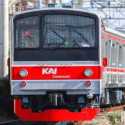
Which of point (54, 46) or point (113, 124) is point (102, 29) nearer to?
point (54, 46)

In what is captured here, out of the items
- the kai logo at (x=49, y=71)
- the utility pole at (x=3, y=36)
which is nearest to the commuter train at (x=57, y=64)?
the kai logo at (x=49, y=71)

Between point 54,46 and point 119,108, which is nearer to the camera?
point 54,46

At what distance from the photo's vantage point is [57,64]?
1714cm

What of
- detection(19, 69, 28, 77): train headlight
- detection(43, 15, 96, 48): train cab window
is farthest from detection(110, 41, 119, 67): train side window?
detection(19, 69, 28, 77): train headlight

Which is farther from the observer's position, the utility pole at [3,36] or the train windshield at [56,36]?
the utility pole at [3,36]

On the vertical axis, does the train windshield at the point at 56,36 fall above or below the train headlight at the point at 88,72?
above

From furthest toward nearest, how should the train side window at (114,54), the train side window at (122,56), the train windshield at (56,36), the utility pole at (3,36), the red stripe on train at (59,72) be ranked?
the utility pole at (3,36) < the train side window at (122,56) < the train side window at (114,54) < the train windshield at (56,36) < the red stripe on train at (59,72)

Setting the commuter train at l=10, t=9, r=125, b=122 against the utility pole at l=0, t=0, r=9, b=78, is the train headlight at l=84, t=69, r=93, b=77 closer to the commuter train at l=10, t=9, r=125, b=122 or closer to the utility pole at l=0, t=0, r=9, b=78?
the commuter train at l=10, t=9, r=125, b=122

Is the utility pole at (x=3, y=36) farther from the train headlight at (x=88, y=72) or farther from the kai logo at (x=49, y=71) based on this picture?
the train headlight at (x=88, y=72)

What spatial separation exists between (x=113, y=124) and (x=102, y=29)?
9.02 ft

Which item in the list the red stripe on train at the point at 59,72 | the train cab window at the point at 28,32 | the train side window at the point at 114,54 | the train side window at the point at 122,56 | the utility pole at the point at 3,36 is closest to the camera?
the red stripe on train at the point at 59,72

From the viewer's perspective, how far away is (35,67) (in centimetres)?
1719

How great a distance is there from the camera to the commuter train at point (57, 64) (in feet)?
56.1

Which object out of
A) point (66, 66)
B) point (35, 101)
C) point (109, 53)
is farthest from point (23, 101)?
point (109, 53)
